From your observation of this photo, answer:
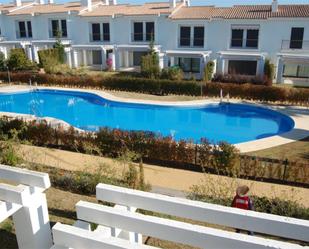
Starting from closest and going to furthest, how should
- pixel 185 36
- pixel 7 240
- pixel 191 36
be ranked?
pixel 7 240 < pixel 191 36 < pixel 185 36

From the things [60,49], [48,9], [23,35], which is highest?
[48,9]

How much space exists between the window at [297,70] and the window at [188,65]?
821 cm

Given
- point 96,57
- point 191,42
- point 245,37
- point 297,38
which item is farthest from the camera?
point 96,57

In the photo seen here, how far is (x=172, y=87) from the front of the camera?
84.5 feet

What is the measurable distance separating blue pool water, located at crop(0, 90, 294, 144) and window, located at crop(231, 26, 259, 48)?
9.35 m

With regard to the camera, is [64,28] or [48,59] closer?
[48,59]

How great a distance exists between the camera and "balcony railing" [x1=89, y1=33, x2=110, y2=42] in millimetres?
36594

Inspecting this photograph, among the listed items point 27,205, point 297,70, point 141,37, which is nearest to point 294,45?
point 297,70

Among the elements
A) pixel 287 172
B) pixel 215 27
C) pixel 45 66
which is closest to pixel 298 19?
pixel 215 27

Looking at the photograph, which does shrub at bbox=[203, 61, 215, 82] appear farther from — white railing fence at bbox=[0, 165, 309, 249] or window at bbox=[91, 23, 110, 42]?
white railing fence at bbox=[0, 165, 309, 249]

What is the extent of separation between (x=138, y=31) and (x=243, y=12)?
11.1 metres

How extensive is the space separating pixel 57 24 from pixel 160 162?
3068 centimetres

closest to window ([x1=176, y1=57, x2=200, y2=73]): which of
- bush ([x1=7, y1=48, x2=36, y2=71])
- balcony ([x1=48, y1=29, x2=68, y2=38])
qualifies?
balcony ([x1=48, y1=29, x2=68, y2=38])

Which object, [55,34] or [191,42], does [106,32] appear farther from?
[191,42]
